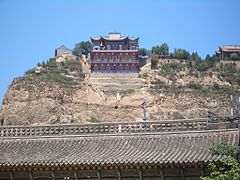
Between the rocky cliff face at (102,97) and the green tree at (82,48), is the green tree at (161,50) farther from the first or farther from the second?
Answer: the green tree at (82,48)

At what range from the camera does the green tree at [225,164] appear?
1730 centimetres

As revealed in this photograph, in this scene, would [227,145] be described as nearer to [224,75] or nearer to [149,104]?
[149,104]

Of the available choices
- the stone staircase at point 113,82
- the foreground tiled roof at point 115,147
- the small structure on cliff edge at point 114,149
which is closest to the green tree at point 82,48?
the stone staircase at point 113,82

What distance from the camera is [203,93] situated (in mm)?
101625

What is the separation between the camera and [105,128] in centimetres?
2192

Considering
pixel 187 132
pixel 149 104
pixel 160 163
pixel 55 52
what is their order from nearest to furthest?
pixel 160 163 < pixel 187 132 < pixel 149 104 < pixel 55 52

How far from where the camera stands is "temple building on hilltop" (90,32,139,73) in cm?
9881

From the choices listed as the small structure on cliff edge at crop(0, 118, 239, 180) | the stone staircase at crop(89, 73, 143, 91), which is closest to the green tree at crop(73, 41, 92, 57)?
the stone staircase at crop(89, 73, 143, 91)

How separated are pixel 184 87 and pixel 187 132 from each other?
273 feet

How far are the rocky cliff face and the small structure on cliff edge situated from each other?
67968 mm

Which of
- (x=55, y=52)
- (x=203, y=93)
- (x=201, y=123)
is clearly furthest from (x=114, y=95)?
(x=201, y=123)

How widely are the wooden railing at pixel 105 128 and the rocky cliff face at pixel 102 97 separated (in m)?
67.5

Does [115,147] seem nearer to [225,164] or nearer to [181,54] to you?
[225,164]

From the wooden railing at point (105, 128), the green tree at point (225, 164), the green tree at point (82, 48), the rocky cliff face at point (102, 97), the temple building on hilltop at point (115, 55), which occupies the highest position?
the green tree at point (82, 48)
